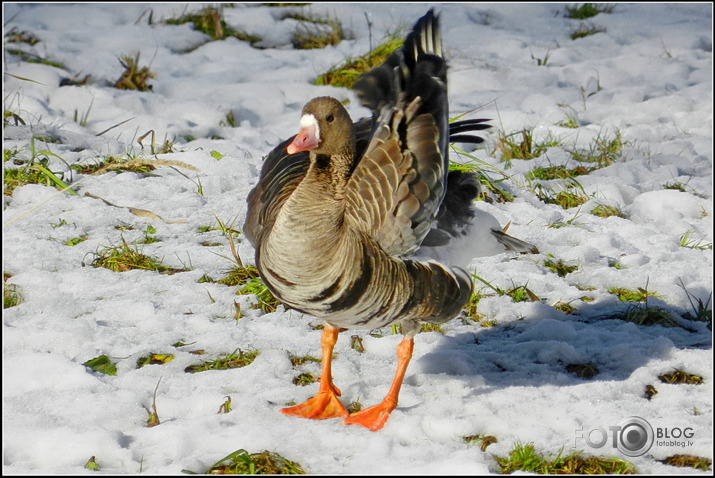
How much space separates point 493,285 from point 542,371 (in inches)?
42.2

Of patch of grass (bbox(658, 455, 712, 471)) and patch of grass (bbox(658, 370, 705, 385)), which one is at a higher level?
patch of grass (bbox(658, 455, 712, 471))

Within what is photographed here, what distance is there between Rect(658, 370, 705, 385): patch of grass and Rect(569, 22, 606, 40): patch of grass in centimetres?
694

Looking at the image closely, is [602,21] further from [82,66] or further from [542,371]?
[542,371]

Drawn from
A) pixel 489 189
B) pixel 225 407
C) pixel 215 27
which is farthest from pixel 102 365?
pixel 215 27

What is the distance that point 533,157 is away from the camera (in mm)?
7141

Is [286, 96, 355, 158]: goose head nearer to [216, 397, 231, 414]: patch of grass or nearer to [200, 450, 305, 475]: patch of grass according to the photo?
[216, 397, 231, 414]: patch of grass

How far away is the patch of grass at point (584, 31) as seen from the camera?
10305 mm

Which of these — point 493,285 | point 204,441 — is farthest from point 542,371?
A: point 204,441

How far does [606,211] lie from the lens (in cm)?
621

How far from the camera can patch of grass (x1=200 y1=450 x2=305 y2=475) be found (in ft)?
11.4

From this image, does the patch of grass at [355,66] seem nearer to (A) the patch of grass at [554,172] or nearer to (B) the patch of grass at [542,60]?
(B) the patch of grass at [542,60]

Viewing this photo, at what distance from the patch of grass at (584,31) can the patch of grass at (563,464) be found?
25.6 ft

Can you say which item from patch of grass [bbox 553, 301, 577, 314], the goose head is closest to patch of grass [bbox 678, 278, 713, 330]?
patch of grass [bbox 553, 301, 577, 314]

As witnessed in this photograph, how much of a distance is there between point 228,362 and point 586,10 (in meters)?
8.59
